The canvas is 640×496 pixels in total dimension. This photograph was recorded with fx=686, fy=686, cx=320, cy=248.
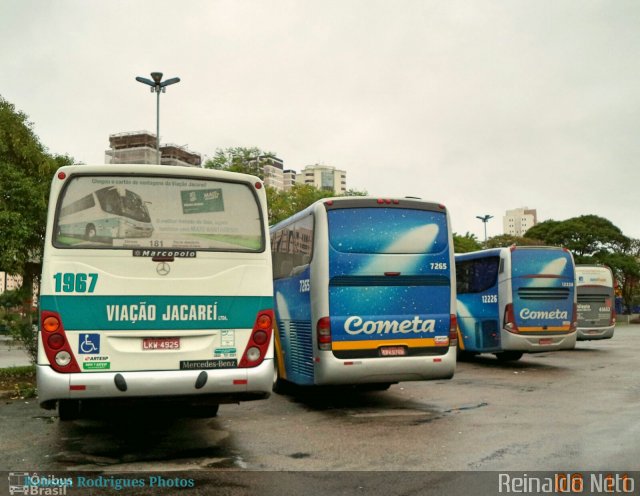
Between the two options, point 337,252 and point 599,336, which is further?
point 599,336

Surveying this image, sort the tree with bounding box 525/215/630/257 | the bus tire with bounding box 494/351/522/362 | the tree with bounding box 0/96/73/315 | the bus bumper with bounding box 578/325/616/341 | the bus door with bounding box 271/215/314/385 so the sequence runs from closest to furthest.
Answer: the bus door with bounding box 271/215/314/385, the bus tire with bounding box 494/351/522/362, the tree with bounding box 0/96/73/315, the bus bumper with bounding box 578/325/616/341, the tree with bounding box 525/215/630/257

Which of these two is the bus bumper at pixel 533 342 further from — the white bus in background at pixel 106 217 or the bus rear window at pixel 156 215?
the white bus in background at pixel 106 217

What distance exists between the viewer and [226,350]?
22.9 ft

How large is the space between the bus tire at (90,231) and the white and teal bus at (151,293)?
11 millimetres

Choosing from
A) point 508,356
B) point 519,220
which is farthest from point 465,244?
point 519,220

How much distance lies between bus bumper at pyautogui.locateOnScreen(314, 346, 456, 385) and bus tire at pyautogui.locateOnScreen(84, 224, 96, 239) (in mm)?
4177

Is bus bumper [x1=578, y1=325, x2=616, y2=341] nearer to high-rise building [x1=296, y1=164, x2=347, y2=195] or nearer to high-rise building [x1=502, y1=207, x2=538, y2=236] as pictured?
high-rise building [x1=502, y1=207, x2=538, y2=236]

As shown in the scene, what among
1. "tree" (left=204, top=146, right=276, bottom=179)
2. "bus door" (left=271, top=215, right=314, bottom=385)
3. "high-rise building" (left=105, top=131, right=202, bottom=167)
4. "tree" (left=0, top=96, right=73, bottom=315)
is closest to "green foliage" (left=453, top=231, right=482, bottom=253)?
"tree" (left=204, top=146, right=276, bottom=179)

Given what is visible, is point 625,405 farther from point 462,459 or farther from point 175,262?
point 175,262

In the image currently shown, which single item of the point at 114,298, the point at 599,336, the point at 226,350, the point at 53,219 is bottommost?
the point at 599,336

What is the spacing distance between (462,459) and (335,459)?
4.13 feet

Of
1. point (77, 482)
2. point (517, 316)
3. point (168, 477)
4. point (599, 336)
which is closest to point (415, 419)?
point (168, 477)

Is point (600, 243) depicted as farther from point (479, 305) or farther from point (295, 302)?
point (295, 302)

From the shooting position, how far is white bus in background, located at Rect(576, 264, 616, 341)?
2309 cm
